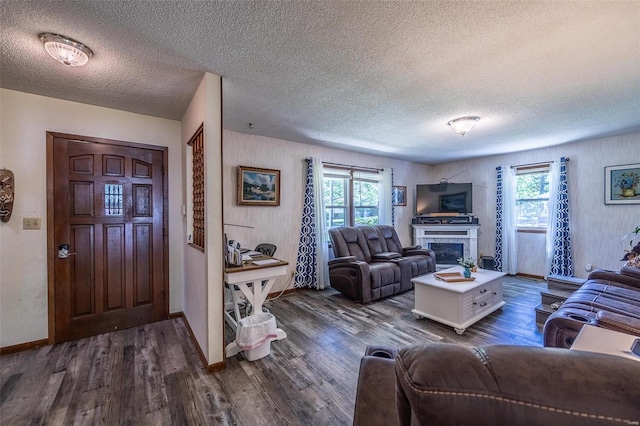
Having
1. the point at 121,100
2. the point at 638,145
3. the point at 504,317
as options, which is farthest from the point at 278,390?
the point at 638,145

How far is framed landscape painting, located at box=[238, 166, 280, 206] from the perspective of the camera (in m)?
3.75

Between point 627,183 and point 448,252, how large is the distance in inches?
112

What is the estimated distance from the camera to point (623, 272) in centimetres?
262

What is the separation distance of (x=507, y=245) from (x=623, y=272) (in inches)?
101

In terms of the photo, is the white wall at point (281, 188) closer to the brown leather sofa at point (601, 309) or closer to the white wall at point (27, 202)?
the white wall at point (27, 202)

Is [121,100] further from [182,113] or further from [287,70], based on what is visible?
[287,70]

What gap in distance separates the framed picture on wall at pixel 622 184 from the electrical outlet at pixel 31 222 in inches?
293

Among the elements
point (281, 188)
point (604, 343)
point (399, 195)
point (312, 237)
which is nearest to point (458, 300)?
point (604, 343)

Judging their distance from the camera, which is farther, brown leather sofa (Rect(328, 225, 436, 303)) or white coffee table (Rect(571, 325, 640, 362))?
brown leather sofa (Rect(328, 225, 436, 303))

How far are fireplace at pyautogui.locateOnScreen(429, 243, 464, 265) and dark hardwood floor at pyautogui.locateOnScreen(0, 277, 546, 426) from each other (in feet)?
7.70

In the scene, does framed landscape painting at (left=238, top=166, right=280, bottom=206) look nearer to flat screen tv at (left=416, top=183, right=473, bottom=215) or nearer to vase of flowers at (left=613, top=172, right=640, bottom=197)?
flat screen tv at (left=416, top=183, right=473, bottom=215)

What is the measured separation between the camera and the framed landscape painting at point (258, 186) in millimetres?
3750

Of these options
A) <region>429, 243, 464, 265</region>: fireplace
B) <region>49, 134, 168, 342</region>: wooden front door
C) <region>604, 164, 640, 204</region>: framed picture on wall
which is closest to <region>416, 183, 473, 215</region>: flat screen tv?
<region>429, 243, 464, 265</region>: fireplace

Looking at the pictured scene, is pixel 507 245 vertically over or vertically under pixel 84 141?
under
